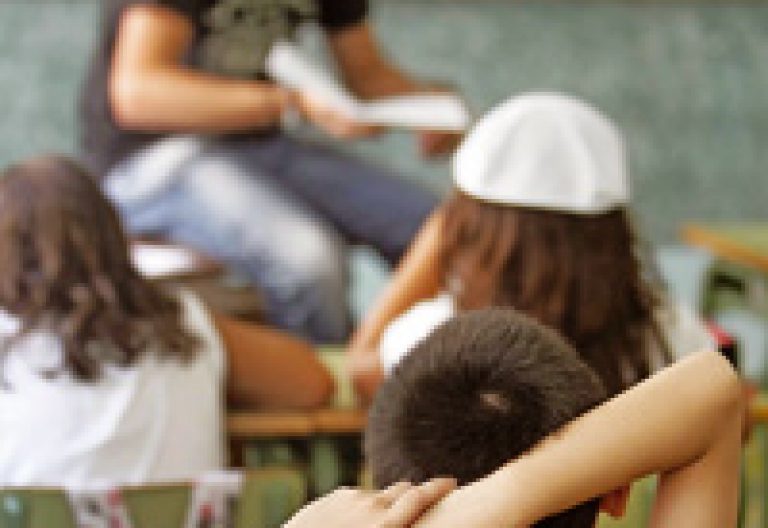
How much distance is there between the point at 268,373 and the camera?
109 inches

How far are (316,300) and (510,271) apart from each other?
1162 mm

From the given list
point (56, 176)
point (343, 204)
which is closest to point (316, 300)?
point (343, 204)

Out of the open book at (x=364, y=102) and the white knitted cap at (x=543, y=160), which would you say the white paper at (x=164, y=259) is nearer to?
the open book at (x=364, y=102)

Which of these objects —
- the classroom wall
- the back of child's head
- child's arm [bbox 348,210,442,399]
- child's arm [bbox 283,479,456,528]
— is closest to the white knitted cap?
the back of child's head

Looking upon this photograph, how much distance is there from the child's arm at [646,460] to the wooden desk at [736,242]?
118 inches

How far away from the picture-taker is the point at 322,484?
280 cm

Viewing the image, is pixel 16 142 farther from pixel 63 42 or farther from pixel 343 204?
pixel 343 204

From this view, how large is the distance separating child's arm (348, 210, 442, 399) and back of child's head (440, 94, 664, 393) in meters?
0.06

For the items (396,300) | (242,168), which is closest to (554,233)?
(396,300)

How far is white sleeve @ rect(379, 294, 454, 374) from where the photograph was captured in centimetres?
258

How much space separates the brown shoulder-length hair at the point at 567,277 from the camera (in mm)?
2492

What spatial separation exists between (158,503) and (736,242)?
2.70 meters

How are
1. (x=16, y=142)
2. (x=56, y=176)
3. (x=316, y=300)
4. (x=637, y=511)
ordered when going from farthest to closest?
(x=16, y=142)
(x=316, y=300)
(x=56, y=176)
(x=637, y=511)

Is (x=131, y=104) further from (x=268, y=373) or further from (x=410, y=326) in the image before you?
(x=410, y=326)
